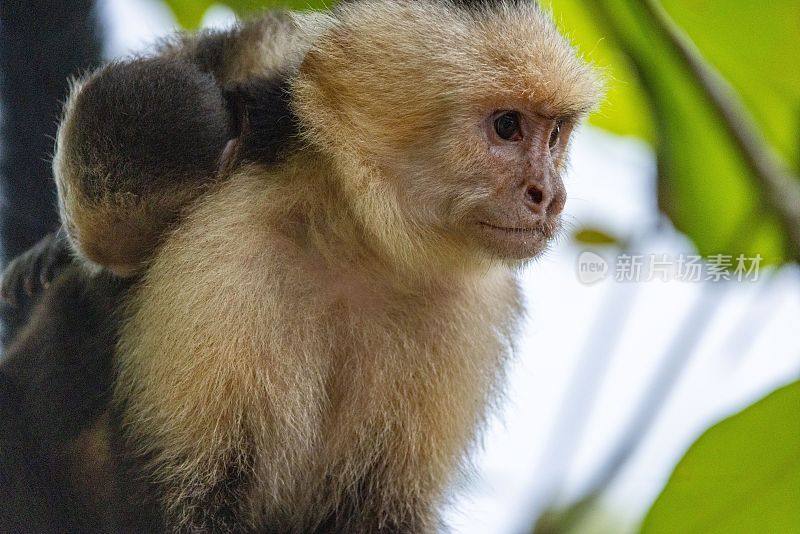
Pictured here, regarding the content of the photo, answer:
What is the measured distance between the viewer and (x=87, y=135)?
1707 millimetres

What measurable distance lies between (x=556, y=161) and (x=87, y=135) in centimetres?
93

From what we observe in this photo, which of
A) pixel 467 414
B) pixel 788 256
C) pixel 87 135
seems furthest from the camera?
pixel 467 414

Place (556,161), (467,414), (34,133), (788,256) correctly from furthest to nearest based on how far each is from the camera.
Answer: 1. (467,414)
2. (556,161)
3. (34,133)
4. (788,256)

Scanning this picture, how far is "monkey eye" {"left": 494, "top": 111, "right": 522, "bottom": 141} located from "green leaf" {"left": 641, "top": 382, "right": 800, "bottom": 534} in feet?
2.25

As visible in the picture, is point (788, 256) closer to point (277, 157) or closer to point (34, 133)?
point (277, 157)

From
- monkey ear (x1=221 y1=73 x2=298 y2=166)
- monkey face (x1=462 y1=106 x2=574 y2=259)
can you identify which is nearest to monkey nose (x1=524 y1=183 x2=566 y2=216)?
monkey face (x1=462 y1=106 x2=574 y2=259)

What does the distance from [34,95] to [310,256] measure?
64 centimetres

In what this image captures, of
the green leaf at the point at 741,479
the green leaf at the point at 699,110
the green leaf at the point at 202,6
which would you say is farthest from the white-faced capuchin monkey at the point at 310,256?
the green leaf at the point at 741,479

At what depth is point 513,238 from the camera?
6.07 feet

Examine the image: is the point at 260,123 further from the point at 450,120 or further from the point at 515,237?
the point at 515,237

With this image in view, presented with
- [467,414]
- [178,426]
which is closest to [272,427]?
[178,426]

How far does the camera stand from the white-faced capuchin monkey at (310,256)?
1.71 meters

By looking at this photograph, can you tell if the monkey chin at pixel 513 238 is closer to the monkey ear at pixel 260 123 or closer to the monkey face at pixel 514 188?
the monkey face at pixel 514 188

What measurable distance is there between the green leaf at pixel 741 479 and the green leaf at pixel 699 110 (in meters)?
0.37
